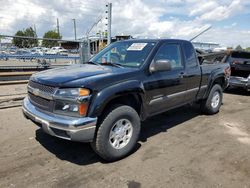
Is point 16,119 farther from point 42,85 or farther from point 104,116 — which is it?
point 104,116

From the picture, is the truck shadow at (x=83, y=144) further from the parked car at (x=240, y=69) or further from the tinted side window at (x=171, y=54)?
the parked car at (x=240, y=69)

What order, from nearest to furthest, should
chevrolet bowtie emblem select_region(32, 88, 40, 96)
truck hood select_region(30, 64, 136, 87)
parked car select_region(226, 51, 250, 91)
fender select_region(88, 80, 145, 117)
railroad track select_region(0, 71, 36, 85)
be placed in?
1. fender select_region(88, 80, 145, 117)
2. truck hood select_region(30, 64, 136, 87)
3. chevrolet bowtie emblem select_region(32, 88, 40, 96)
4. railroad track select_region(0, 71, 36, 85)
5. parked car select_region(226, 51, 250, 91)

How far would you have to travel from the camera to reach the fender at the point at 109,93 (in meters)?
3.43

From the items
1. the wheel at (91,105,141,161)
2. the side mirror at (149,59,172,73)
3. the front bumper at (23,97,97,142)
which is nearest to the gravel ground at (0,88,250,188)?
the wheel at (91,105,141,161)

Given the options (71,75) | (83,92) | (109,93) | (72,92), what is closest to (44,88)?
(71,75)

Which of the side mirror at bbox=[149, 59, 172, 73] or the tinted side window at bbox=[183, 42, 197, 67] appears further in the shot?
the tinted side window at bbox=[183, 42, 197, 67]

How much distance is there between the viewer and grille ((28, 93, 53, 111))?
3596 mm

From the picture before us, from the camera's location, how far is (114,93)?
12.0ft

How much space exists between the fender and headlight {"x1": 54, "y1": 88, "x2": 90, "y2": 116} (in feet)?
0.36

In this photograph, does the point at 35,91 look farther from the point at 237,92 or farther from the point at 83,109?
the point at 237,92

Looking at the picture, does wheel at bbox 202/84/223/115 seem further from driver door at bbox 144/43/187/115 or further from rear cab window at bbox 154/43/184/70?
rear cab window at bbox 154/43/184/70

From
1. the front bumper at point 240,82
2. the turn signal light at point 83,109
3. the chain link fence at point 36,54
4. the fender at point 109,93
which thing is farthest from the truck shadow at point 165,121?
the chain link fence at point 36,54

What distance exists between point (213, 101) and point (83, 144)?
12.4 ft

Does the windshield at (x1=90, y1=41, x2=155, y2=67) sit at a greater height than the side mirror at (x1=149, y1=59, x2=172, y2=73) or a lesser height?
greater
